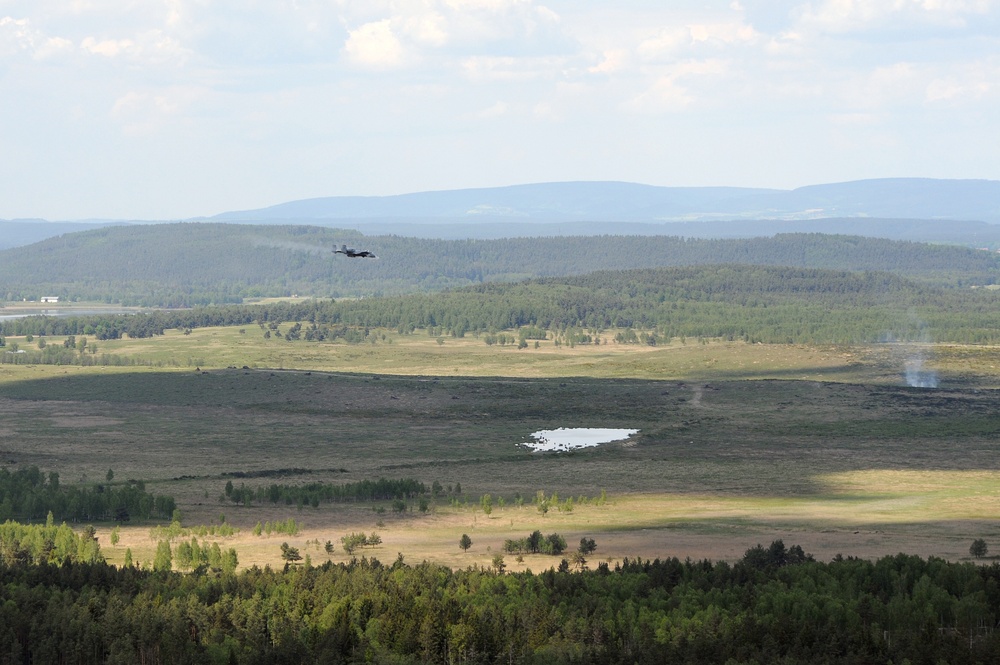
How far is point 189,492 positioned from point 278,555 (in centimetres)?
2229

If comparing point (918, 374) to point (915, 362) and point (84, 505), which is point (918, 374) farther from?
point (84, 505)

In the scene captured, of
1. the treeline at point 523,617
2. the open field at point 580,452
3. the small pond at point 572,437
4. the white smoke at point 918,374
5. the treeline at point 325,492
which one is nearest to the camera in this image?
the treeline at point 523,617

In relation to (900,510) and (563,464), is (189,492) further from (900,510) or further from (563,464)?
(900,510)

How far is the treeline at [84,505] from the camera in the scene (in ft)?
265

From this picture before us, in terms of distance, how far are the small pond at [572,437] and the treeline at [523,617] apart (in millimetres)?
54825

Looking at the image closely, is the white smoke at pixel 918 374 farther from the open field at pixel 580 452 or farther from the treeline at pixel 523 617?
the treeline at pixel 523 617

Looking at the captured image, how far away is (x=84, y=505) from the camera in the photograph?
267 feet

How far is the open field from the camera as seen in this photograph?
75.7 meters

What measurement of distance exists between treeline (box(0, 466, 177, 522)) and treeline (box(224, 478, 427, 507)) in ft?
13.7

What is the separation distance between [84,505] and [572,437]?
162 ft

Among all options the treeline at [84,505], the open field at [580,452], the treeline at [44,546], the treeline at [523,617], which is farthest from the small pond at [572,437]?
the treeline at [523,617]

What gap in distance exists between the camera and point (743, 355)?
7170 inches

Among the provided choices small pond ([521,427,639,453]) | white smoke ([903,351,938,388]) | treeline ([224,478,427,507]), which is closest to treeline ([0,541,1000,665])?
treeline ([224,478,427,507])

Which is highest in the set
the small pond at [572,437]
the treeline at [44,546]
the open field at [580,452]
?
the treeline at [44,546]
